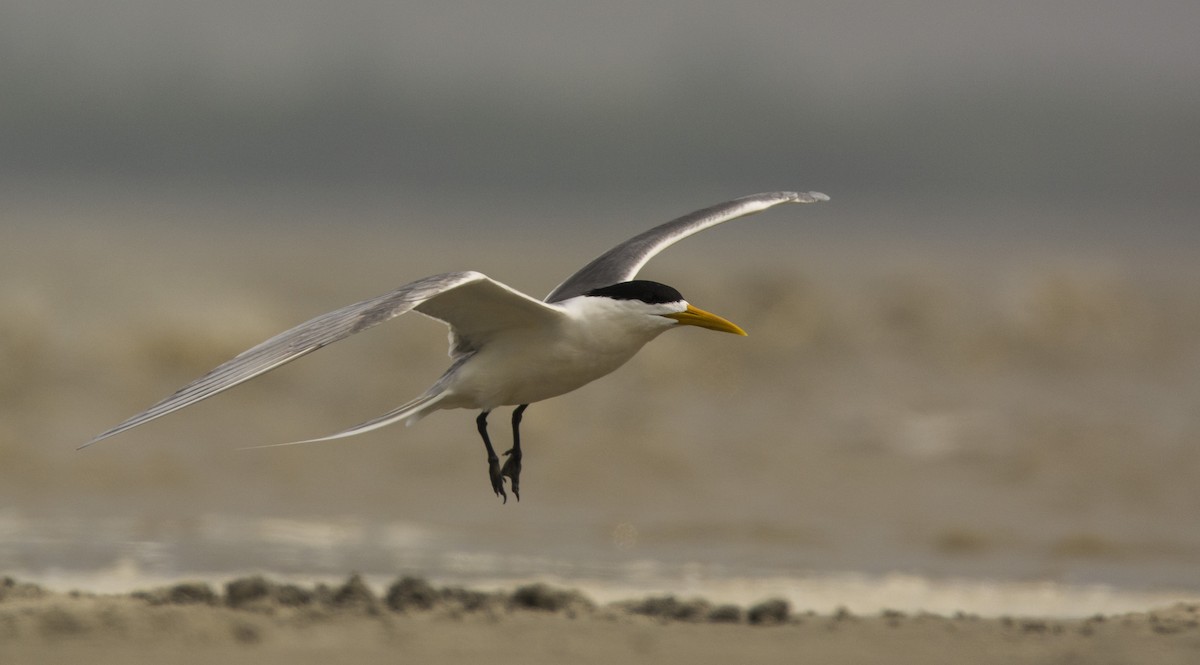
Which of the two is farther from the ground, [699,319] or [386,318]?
[699,319]

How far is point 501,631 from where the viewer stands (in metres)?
11.6

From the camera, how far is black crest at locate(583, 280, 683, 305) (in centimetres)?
1132

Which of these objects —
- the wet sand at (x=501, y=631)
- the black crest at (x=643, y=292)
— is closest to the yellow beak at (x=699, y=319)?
the black crest at (x=643, y=292)

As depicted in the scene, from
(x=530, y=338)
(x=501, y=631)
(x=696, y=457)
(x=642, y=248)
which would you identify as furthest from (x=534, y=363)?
(x=696, y=457)

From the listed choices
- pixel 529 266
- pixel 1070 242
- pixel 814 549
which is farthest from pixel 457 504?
pixel 1070 242

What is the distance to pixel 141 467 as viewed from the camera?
63.0 feet

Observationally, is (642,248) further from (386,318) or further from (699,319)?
(386,318)

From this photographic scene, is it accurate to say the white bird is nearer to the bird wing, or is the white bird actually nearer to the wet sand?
the bird wing

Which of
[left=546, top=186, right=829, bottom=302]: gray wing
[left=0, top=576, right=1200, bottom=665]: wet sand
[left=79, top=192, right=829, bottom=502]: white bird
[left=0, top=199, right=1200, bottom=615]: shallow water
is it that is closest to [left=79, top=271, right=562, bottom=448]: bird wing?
[left=79, top=192, right=829, bottom=502]: white bird

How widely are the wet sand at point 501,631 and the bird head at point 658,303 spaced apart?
1.93 m

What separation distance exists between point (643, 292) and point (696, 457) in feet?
31.6

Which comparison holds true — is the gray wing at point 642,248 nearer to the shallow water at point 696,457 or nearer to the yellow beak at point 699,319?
the yellow beak at point 699,319

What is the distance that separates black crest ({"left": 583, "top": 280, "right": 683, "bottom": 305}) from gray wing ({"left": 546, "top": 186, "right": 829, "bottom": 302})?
65 centimetres

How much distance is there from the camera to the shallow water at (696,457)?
54.1ft
